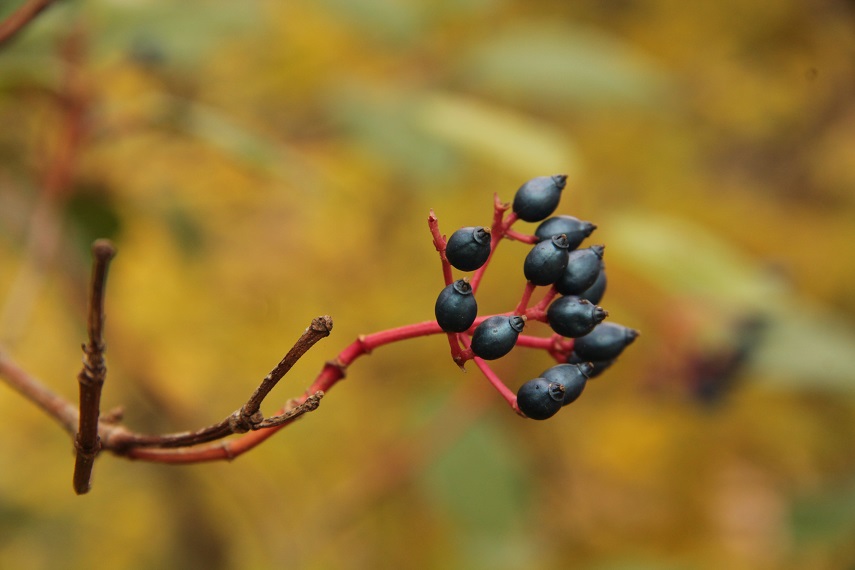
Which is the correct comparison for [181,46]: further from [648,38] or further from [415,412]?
[648,38]

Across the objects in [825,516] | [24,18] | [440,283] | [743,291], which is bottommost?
[440,283]

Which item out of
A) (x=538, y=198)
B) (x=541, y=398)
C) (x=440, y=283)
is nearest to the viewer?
(x=541, y=398)

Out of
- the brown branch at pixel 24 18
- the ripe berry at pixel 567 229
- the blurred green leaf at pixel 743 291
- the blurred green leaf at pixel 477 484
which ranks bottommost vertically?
the blurred green leaf at pixel 477 484

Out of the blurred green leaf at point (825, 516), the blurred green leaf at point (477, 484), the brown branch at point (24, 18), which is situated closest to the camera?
the brown branch at point (24, 18)

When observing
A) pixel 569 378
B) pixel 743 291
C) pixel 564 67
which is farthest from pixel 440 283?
pixel 569 378

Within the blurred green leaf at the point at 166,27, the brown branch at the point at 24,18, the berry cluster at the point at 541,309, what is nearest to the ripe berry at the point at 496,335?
the berry cluster at the point at 541,309

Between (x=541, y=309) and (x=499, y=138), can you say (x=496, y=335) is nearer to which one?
(x=541, y=309)

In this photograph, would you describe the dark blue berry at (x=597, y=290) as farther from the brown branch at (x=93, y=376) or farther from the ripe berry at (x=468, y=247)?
the brown branch at (x=93, y=376)

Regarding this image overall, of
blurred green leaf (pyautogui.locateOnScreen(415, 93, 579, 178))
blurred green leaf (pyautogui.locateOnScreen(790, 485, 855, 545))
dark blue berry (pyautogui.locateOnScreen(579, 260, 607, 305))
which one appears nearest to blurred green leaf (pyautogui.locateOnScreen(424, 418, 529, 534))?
blurred green leaf (pyautogui.locateOnScreen(790, 485, 855, 545))

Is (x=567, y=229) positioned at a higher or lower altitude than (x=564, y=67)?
higher
